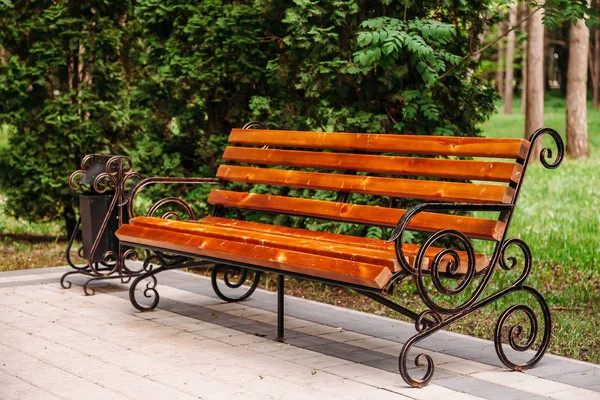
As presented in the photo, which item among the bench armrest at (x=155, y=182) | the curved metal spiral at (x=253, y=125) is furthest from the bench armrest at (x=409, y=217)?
the curved metal spiral at (x=253, y=125)

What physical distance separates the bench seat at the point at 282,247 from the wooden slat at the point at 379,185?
1.00ft

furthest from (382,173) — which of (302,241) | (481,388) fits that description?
(481,388)

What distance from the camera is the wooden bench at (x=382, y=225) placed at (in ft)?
14.9

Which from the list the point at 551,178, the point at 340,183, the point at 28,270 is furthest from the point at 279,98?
the point at 551,178

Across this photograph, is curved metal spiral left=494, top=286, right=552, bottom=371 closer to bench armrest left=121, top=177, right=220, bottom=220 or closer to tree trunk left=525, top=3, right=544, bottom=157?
bench armrest left=121, top=177, right=220, bottom=220

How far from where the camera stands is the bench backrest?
488 cm

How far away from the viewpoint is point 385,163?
5.59m

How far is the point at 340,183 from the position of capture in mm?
5785

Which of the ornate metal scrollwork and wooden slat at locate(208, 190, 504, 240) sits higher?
wooden slat at locate(208, 190, 504, 240)

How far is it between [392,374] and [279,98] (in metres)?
3.46

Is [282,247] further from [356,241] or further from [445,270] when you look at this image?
[445,270]

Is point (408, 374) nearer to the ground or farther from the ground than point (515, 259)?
nearer to the ground

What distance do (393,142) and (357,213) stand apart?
1.59 ft

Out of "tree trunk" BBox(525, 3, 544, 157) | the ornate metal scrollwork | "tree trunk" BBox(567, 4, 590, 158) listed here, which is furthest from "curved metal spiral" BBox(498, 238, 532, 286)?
"tree trunk" BBox(567, 4, 590, 158)
